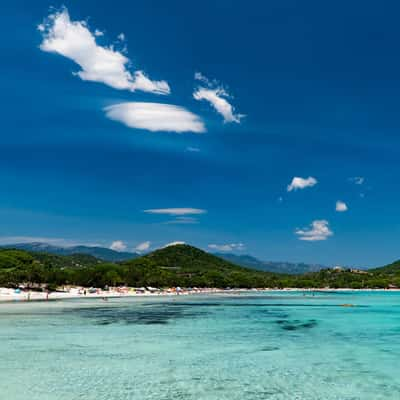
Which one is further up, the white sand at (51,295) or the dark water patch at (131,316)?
the white sand at (51,295)

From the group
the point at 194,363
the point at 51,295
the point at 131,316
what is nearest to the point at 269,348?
the point at 194,363

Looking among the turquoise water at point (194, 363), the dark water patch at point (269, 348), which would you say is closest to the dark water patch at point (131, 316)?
the turquoise water at point (194, 363)

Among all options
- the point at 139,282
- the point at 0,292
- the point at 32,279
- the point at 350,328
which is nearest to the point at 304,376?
the point at 350,328

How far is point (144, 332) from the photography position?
47000mm

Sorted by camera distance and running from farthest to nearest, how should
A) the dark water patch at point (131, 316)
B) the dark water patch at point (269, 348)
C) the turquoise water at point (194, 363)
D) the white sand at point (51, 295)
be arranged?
the white sand at point (51, 295), the dark water patch at point (131, 316), the dark water patch at point (269, 348), the turquoise water at point (194, 363)

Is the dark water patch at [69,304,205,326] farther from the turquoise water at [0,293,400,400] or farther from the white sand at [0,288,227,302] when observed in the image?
the white sand at [0,288,227,302]

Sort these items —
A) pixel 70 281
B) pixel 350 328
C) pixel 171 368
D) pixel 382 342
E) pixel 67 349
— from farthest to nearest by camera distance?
pixel 70 281, pixel 350 328, pixel 382 342, pixel 67 349, pixel 171 368

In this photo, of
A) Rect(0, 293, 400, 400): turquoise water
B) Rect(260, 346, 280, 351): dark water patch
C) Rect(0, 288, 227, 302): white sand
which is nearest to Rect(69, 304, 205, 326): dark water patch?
Rect(0, 293, 400, 400): turquoise water

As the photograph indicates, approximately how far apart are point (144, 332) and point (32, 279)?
10352 centimetres

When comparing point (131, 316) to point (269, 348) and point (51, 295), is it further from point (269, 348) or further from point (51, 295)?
point (51, 295)

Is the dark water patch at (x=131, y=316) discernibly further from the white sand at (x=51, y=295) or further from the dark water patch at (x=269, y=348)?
the white sand at (x=51, y=295)

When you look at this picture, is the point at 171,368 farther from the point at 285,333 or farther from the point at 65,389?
the point at 285,333

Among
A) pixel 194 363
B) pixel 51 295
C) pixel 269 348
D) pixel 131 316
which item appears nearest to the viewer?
pixel 194 363

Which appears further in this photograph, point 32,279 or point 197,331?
point 32,279
